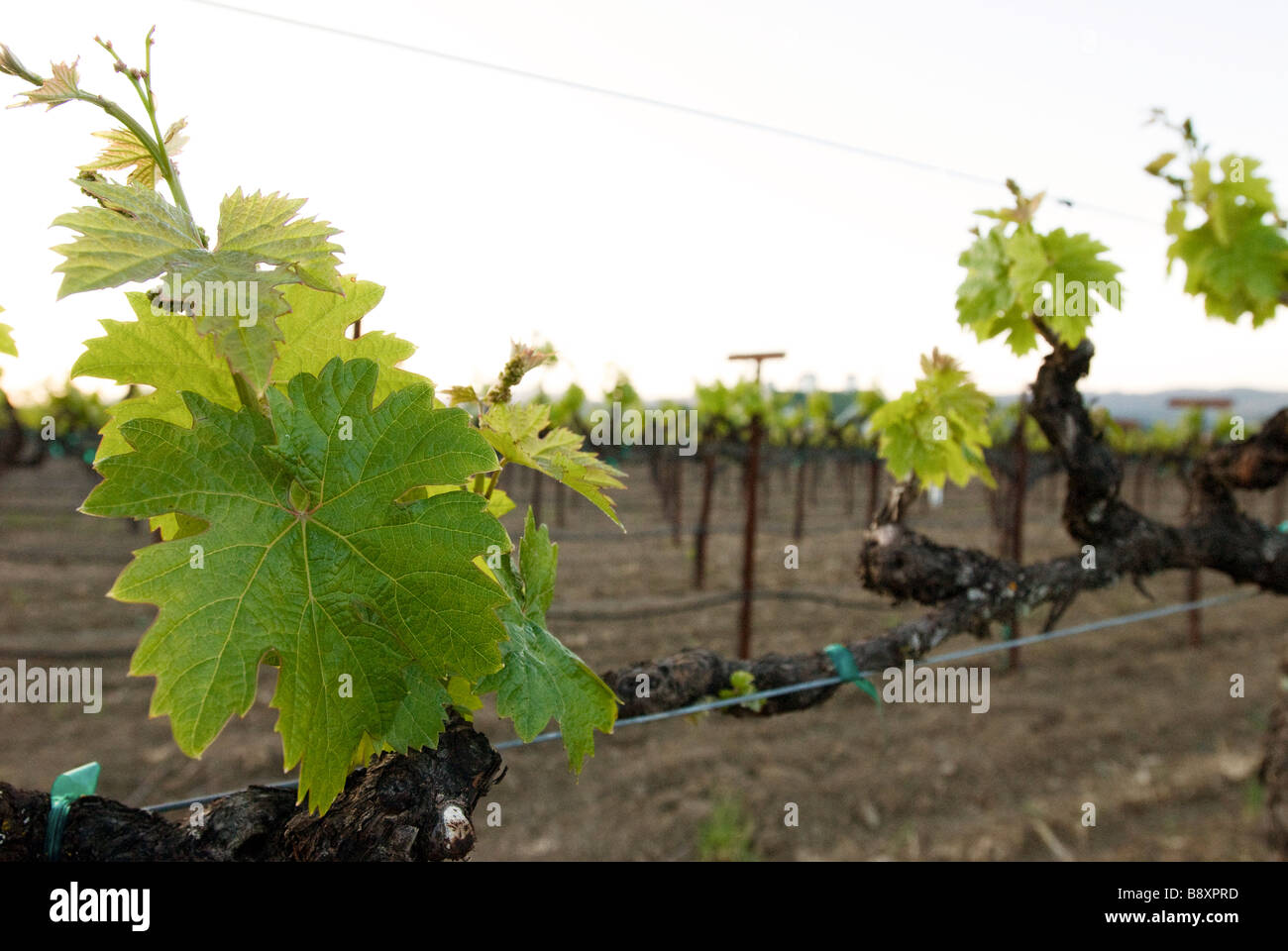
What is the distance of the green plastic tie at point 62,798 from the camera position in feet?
3.71

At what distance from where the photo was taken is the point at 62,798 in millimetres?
1175

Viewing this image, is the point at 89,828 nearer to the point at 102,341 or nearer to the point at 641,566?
the point at 102,341

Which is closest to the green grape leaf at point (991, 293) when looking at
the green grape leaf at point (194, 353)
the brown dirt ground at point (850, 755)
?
the brown dirt ground at point (850, 755)

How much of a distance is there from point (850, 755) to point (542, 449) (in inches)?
259

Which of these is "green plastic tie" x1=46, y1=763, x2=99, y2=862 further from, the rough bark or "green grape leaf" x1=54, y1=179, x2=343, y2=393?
"green grape leaf" x1=54, y1=179, x2=343, y2=393

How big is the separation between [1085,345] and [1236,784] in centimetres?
550

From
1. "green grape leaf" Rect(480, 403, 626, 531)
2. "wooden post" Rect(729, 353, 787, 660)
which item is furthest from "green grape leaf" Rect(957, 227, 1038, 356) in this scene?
"wooden post" Rect(729, 353, 787, 660)

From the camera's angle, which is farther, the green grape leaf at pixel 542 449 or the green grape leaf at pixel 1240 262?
the green grape leaf at pixel 1240 262

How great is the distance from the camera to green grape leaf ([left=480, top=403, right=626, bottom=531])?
116 centimetres

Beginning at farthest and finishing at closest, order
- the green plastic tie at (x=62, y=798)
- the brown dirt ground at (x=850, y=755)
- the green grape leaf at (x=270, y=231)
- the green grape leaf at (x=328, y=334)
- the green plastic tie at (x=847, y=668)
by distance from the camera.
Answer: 1. the brown dirt ground at (x=850, y=755)
2. the green plastic tie at (x=847, y=668)
3. the green plastic tie at (x=62, y=798)
4. the green grape leaf at (x=328, y=334)
5. the green grape leaf at (x=270, y=231)

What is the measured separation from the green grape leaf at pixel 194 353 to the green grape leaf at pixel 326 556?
0.10 meters

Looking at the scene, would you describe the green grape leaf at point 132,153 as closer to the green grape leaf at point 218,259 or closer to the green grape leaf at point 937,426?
the green grape leaf at point 218,259

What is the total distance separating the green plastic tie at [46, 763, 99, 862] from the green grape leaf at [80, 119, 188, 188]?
793mm

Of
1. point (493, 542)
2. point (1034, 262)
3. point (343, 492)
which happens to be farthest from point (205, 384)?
point (1034, 262)
